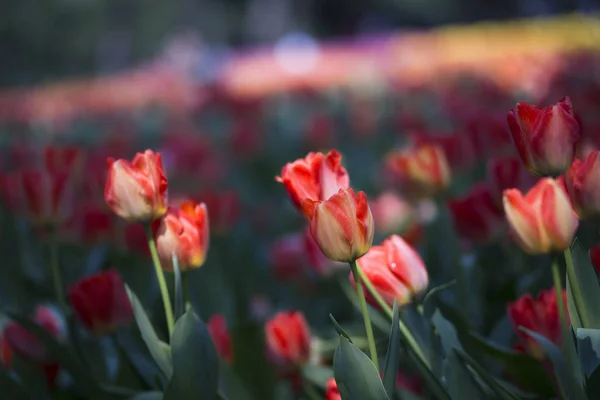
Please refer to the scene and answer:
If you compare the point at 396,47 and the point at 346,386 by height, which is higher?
the point at 346,386

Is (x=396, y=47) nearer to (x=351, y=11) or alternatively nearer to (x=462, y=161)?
(x=462, y=161)

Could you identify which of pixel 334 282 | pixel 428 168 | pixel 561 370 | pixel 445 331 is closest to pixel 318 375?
pixel 445 331

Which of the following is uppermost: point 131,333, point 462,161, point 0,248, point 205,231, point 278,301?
point 205,231

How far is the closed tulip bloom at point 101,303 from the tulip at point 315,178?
0.30 meters

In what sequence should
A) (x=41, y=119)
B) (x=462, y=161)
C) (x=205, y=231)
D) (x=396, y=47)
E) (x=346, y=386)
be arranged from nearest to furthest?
(x=346, y=386) < (x=205, y=231) < (x=462, y=161) < (x=41, y=119) < (x=396, y=47)

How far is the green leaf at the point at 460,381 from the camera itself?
67 cm

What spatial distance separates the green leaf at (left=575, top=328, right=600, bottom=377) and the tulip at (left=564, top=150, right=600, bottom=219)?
105mm

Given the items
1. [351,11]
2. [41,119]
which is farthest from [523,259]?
[351,11]

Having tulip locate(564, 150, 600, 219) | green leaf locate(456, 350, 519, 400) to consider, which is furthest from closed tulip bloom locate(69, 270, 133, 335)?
tulip locate(564, 150, 600, 219)

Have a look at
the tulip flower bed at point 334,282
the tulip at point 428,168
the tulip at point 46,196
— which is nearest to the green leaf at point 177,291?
the tulip flower bed at point 334,282

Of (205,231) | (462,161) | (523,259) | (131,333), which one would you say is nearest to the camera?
(205,231)

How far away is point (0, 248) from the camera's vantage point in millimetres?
1398

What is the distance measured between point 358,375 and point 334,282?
0.76m

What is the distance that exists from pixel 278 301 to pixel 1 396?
2.55 ft
